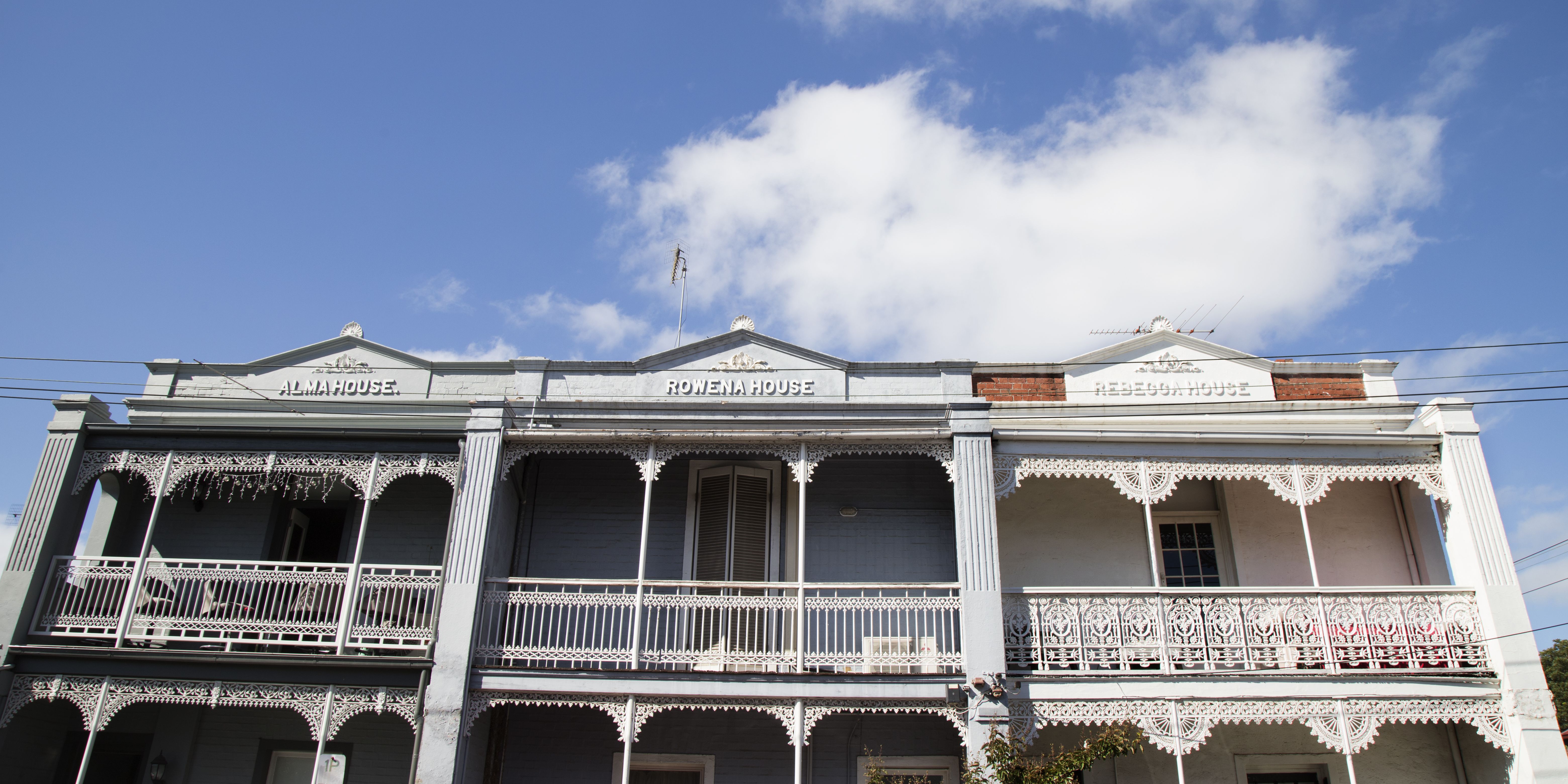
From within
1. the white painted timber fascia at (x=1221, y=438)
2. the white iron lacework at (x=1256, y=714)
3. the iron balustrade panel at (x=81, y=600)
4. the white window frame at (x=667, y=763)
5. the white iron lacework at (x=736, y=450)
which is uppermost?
the white painted timber fascia at (x=1221, y=438)

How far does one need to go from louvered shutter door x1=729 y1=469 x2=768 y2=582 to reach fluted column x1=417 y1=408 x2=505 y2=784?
2.99 m

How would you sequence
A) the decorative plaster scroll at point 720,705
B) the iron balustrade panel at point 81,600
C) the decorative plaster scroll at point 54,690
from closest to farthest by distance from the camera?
the decorative plaster scroll at point 720,705
the decorative plaster scroll at point 54,690
the iron balustrade panel at point 81,600

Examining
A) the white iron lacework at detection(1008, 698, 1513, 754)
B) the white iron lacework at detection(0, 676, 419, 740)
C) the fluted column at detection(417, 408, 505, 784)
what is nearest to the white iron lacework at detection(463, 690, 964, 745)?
the fluted column at detection(417, 408, 505, 784)

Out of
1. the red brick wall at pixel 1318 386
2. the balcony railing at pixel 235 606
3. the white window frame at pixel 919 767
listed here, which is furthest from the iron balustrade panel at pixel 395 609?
the red brick wall at pixel 1318 386

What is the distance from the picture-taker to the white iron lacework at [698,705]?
10.7 meters

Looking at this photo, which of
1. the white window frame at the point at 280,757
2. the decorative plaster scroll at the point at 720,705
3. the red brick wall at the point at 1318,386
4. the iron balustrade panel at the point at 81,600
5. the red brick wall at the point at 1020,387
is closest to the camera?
the decorative plaster scroll at the point at 720,705

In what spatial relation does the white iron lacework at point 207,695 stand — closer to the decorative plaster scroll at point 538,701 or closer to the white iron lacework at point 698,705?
the decorative plaster scroll at point 538,701

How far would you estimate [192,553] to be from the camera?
1324 centimetres

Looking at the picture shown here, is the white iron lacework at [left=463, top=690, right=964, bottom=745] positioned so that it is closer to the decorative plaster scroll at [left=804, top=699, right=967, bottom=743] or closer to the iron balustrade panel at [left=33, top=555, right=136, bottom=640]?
the decorative plaster scroll at [left=804, top=699, right=967, bottom=743]

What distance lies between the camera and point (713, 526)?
1277 cm

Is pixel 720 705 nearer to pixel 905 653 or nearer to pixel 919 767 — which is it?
pixel 905 653

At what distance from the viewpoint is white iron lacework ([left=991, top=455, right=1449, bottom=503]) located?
37.5 feet

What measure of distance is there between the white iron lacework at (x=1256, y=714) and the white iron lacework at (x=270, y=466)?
716 centimetres

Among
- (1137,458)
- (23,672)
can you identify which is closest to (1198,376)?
(1137,458)
